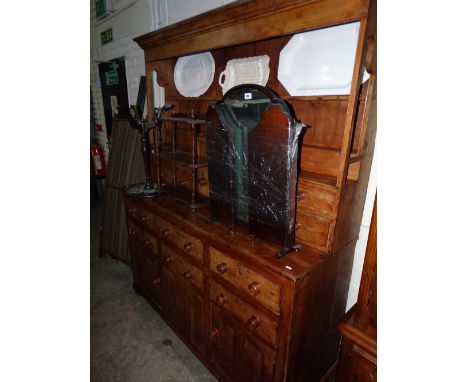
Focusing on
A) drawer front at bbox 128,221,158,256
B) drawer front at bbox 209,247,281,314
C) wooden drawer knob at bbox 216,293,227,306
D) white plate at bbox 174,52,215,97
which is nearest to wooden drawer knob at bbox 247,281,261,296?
drawer front at bbox 209,247,281,314

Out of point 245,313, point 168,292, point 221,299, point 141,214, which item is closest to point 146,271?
point 168,292

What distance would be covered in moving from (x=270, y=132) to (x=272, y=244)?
59 cm

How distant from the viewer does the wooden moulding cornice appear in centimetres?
104

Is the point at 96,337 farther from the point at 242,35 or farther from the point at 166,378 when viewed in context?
the point at 242,35

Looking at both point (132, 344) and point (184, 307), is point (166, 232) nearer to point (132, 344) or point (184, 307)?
point (184, 307)

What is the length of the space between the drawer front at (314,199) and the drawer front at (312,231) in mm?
44

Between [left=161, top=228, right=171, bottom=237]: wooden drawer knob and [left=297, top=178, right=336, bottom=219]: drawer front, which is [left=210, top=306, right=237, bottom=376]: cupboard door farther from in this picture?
[left=297, top=178, right=336, bottom=219]: drawer front

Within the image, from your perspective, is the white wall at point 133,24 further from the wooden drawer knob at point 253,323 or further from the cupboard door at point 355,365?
the cupboard door at point 355,365

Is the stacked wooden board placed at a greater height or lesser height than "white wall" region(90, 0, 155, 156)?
lesser

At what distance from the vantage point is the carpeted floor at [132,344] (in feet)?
6.34

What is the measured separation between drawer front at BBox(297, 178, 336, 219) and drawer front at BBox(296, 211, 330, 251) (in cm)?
4

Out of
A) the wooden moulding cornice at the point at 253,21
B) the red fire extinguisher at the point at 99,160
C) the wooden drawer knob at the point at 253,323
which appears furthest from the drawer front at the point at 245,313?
Result: the red fire extinguisher at the point at 99,160

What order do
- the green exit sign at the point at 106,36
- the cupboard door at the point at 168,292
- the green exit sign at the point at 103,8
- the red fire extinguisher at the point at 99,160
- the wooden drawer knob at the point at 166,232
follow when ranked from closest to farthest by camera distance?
the wooden drawer knob at the point at 166,232
the cupboard door at the point at 168,292
the green exit sign at the point at 103,8
the green exit sign at the point at 106,36
the red fire extinguisher at the point at 99,160
